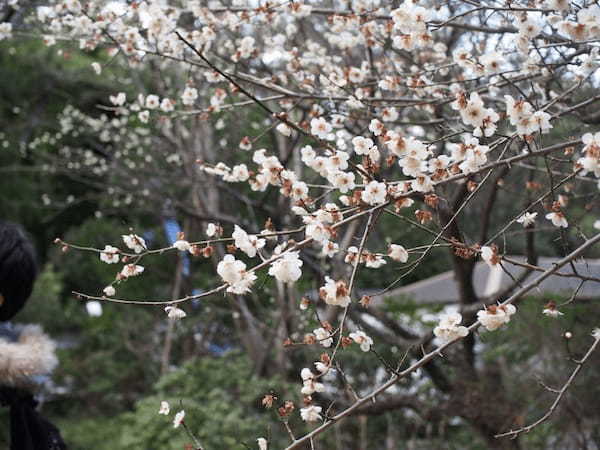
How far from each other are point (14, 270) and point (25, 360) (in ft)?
0.93

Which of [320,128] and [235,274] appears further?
[320,128]

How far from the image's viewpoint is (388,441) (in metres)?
4.77

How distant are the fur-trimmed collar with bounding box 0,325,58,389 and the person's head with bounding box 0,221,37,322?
4.0 inches

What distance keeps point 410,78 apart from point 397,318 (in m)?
2.88

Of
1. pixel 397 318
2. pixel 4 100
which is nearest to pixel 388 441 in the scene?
pixel 397 318

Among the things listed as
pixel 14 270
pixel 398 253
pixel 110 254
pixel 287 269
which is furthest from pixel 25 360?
pixel 398 253

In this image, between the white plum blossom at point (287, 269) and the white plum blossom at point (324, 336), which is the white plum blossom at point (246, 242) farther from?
the white plum blossom at point (324, 336)

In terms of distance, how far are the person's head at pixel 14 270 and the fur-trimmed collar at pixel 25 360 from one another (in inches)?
4.0

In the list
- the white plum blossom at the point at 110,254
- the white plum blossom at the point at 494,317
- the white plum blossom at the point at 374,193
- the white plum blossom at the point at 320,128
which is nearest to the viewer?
the white plum blossom at the point at 494,317

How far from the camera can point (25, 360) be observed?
7.41 ft

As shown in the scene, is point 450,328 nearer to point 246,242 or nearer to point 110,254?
point 246,242

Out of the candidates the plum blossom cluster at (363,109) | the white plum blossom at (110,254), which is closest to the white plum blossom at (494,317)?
the plum blossom cluster at (363,109)

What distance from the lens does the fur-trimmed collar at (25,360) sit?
7.38ft

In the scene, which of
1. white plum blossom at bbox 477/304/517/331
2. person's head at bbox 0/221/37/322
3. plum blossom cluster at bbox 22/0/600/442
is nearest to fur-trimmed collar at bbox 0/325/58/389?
person's head at bbox 0/221/37/322
